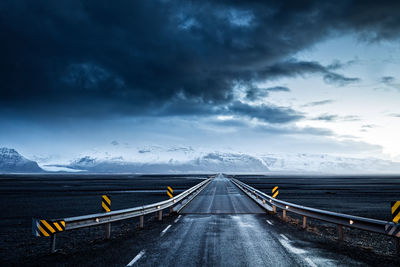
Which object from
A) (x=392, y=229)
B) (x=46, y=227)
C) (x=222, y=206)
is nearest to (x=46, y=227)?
(x=46, y=227)

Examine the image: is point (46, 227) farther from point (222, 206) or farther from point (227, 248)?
point (222, 206)

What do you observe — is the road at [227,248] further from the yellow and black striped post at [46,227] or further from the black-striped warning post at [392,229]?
the yellow and black striped post at [46,227]

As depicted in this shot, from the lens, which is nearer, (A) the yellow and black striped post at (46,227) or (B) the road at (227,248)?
(B) the road at (227,248)

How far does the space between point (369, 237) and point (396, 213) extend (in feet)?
14.8

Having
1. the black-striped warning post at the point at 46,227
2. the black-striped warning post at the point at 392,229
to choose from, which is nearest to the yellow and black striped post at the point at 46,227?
the black-striped warning post at the point at 46,227

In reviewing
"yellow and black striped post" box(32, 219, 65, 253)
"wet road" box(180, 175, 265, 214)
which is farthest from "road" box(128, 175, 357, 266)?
"wet road" box(180, 175, 265, 214)

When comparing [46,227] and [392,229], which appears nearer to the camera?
[392,229]

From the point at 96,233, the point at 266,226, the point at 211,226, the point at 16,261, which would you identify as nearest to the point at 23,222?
the point at 96,233

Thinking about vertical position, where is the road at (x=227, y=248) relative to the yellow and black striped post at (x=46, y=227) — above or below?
below

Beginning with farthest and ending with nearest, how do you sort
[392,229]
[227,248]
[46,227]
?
[227,248], [46,227], [392,229]

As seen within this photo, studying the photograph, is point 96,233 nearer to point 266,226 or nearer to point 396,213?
point 266,226

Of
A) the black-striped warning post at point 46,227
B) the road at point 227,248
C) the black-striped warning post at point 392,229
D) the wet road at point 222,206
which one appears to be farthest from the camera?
the wet road at point 222,206

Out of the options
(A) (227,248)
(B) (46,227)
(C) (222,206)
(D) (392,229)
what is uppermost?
(D) (392,229)

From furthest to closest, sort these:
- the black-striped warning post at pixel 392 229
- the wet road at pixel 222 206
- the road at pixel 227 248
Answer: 1. the wet road at pixel 222 206
2. the black-striped warning post at pixel 392 229
3. the road at pixel 227 248
